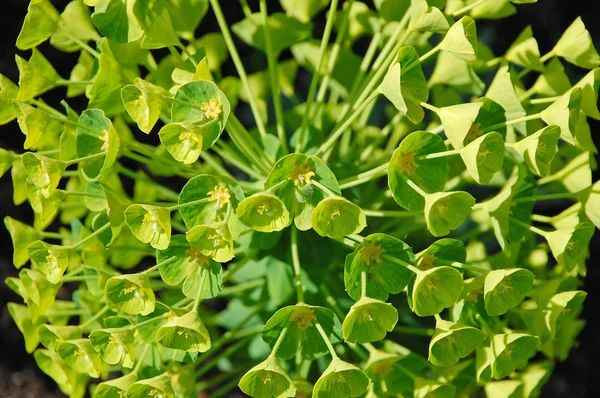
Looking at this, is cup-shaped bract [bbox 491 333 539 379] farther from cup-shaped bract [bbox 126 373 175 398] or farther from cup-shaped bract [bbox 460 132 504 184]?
cup-shaped bract [bbox 126 373 175 398]

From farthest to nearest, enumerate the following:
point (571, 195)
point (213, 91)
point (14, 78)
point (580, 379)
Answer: point (580, 379)
point (14, 78)
point (571, 195)
point (213, 91)

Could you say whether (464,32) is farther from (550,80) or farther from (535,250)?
(535,250)

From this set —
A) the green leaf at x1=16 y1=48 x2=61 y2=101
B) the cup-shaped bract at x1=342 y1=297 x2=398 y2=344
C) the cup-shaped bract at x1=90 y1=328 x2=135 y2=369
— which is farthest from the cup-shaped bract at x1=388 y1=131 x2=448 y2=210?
the green leaf at x1=16 y1=48 x2=61 y2=101

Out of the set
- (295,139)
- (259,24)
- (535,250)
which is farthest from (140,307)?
(535,250)

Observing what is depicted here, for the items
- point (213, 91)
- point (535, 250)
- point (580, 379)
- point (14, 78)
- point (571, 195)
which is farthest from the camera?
point (580, 379)

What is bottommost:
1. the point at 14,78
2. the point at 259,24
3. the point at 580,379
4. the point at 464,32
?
the point at 580,379

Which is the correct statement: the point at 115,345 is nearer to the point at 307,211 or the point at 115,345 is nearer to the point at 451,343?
the point at 307,211
